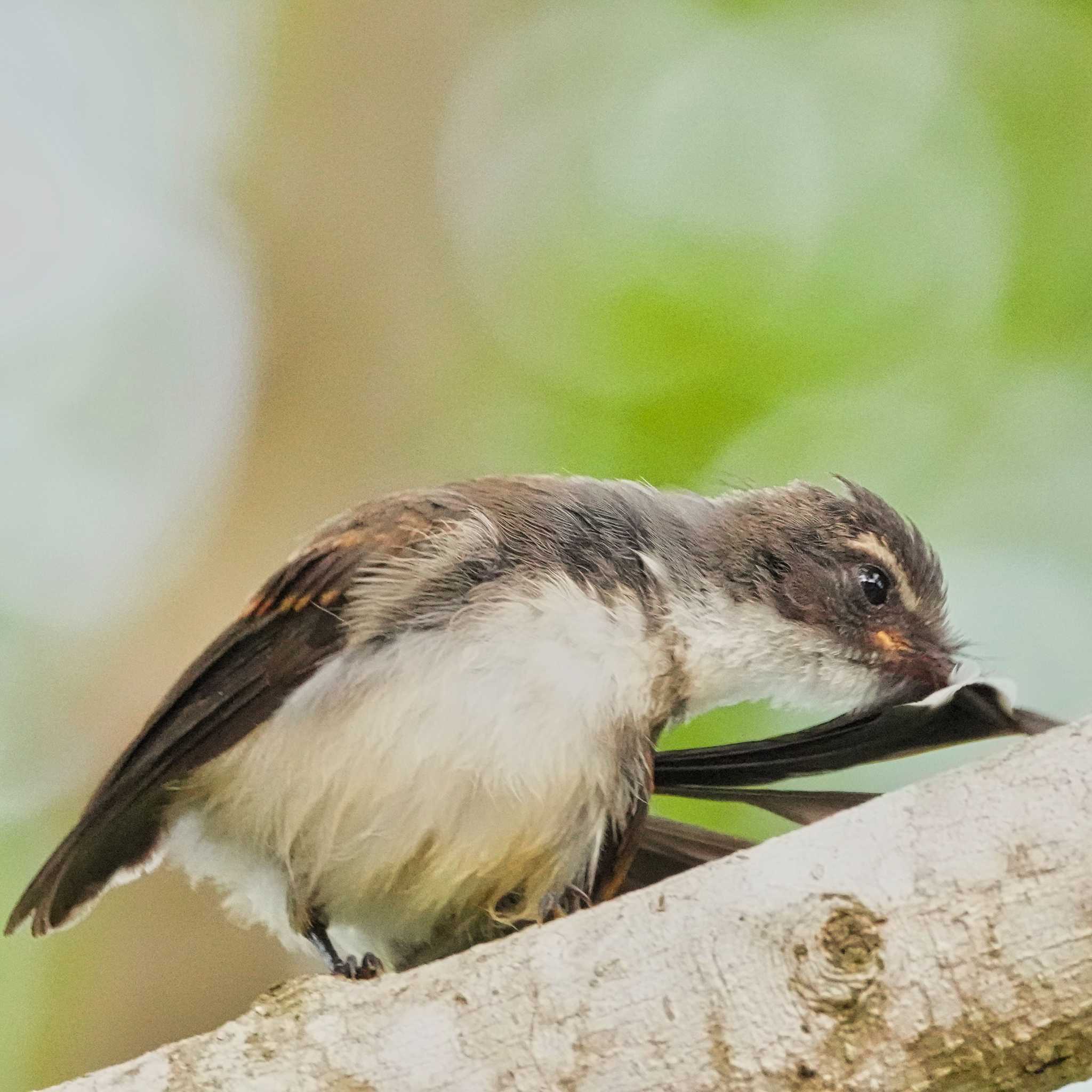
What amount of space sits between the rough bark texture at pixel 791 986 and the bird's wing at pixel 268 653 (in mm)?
936

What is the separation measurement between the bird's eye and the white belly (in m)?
0.79

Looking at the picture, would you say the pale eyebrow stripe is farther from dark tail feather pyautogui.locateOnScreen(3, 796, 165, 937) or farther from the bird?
dark tail feather pyautogui.locateOnScreen(3, 796, 165, 937)

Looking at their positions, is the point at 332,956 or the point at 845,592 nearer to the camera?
the point at 332,956

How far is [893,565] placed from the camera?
13.3 feet

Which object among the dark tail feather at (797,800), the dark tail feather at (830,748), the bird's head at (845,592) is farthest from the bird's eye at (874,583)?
the dark tail feather at (797,800)

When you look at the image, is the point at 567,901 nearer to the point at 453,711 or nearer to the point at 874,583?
the point at 453,711

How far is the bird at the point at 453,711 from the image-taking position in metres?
3.31

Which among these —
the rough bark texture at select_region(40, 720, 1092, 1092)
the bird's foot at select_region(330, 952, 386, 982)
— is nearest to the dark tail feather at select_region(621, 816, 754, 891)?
the bird's foot at select_region(330, 952, 386, 982)

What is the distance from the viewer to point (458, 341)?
526 cm

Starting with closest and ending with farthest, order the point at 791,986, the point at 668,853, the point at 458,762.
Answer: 1. the point at 791,986
2. the point at 458,762
3. the point at 668,853

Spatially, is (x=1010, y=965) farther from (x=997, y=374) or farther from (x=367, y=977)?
(x=997, y=374)

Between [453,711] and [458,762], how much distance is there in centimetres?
12

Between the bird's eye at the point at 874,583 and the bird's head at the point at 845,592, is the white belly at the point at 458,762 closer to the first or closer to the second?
the bird's head at the point at 845,592

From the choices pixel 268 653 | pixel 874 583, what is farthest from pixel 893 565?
pixel 268 653
